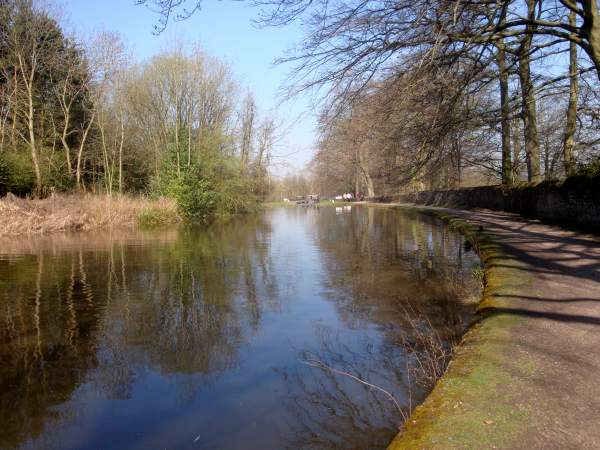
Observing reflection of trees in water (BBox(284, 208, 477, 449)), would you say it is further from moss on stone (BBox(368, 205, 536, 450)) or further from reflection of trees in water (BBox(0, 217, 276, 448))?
reflection of trees in water (BBox(0, 217, 276, 448))

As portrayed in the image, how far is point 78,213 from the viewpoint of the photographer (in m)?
22.6

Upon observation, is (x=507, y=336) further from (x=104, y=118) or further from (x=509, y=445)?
(x=104, y=118)

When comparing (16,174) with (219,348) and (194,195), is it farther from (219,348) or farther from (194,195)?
(219,348)

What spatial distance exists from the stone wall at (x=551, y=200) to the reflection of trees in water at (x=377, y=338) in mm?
4362

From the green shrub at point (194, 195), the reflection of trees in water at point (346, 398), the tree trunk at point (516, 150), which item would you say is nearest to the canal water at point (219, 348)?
the reflection of trees in water at point (346, 398)

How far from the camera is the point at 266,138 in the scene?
52.2m

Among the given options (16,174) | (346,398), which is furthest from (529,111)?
(16,174)

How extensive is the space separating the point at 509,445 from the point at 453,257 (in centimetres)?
1137

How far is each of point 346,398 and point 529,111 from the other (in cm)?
1487

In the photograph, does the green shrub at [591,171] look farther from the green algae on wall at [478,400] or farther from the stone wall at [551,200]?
the green algae on wall at [478,400]

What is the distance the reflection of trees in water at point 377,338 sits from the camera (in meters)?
4.29

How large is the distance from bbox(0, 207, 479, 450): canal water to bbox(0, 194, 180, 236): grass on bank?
8.10m

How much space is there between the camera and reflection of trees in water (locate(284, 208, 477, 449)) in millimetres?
4285

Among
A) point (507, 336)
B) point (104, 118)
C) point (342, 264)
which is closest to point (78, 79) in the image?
point (104, 118)
